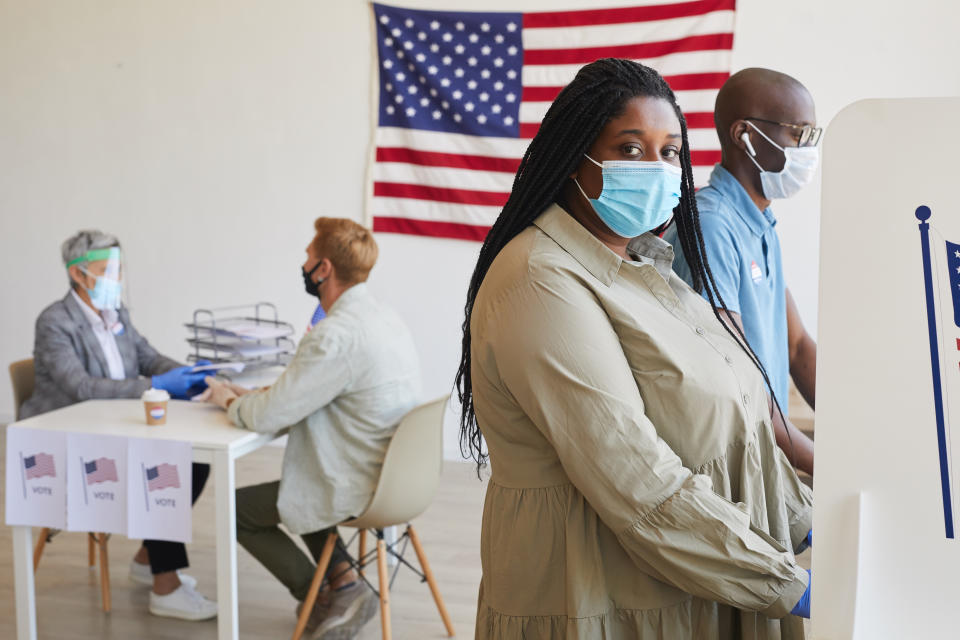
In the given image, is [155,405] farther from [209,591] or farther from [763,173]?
[763,173]

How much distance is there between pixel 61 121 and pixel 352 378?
11.6ft

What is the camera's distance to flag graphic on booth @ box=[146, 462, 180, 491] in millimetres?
2422

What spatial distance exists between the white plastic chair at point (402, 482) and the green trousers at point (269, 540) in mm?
182

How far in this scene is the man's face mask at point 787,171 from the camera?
1.81m

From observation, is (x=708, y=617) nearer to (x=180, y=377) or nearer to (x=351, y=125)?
(x=180, y=377)

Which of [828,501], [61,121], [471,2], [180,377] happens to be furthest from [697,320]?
[61,121]

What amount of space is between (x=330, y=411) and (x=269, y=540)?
50 centimetres

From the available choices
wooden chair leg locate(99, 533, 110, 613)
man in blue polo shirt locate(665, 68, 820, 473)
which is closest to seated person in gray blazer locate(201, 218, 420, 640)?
wooden chair leg locate(99, 533, 110, 613)

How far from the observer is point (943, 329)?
2.41ft

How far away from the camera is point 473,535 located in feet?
11.7

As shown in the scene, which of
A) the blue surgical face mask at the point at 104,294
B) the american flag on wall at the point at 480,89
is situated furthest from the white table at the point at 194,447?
the american flag on wall at the point at 480,89

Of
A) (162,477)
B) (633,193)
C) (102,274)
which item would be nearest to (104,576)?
(162,477)

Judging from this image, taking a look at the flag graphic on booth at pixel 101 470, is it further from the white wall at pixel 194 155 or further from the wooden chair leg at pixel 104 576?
the white wall at pixel 194 155

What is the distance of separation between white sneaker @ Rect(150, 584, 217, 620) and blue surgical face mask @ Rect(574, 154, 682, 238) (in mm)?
2156
